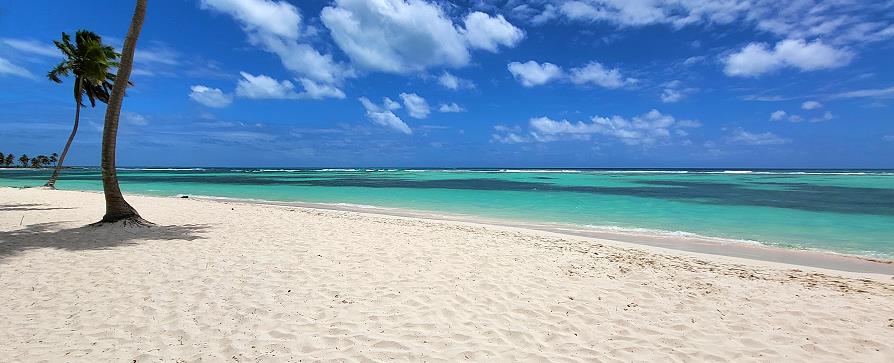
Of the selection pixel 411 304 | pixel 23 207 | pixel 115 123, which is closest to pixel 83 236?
pixel 115 123

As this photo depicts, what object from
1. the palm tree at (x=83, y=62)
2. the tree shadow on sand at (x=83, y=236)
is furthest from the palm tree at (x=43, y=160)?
the tree shadow on sand at (x=83, y=236)

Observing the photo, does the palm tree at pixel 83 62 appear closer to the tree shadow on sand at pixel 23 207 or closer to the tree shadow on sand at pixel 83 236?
the tree shadow on sand at pixel 23 207

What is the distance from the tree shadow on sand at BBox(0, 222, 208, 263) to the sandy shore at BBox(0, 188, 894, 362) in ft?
0.27

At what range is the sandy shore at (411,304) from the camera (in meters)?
4.17

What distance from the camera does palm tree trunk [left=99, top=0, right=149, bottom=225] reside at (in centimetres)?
1030

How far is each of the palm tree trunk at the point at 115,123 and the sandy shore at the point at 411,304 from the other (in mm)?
1412

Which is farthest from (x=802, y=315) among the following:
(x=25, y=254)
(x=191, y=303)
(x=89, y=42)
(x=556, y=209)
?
(x=89, y=42)

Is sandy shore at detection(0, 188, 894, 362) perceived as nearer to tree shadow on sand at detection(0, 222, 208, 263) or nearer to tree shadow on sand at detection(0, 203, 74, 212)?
tree shadow on sand at detection(0, 222, 208, 263)

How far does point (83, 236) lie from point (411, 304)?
8.47 m

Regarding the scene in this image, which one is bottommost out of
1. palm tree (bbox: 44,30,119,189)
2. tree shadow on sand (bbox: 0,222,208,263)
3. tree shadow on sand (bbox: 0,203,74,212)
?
tree shadow on sand (bbox: 0,222,208,263)

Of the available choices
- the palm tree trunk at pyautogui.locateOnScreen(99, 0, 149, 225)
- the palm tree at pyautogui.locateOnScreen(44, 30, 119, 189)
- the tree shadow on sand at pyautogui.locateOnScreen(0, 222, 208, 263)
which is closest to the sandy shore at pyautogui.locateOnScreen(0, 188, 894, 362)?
the tree shadow on sand at pyautogui.locateOnScreen(0, 222, 208, 263)

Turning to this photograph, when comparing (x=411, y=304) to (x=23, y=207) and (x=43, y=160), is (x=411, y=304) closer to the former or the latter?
(x=23, y=207)

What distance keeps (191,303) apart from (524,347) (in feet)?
13.5

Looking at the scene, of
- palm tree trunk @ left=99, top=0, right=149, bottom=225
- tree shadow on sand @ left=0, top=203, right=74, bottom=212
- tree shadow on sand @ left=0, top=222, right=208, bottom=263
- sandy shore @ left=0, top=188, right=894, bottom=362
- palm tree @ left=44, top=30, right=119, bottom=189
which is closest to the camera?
sandy shore @ left=0, top=188, right=894, bottom=362
